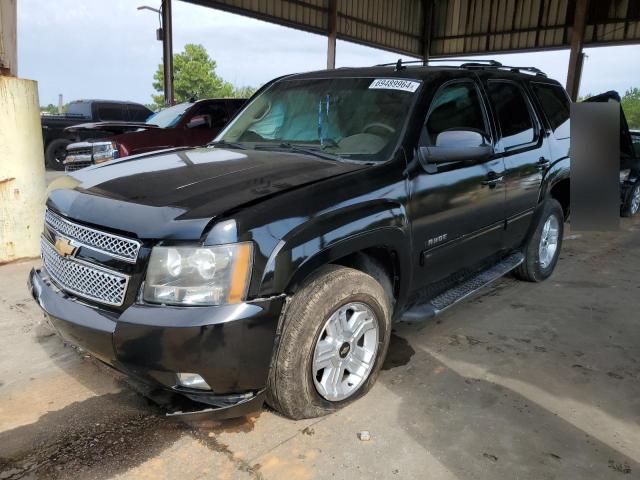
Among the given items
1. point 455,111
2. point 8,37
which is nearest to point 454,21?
point 8,37

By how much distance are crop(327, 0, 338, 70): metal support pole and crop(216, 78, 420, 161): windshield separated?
1405 cm

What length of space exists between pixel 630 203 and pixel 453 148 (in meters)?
6.90

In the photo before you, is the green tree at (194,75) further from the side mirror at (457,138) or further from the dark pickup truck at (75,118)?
the side mirror at (457,138)

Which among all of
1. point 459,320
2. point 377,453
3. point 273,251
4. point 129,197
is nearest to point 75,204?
point 129,197

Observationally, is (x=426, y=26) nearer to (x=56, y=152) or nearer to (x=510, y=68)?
(x=56, y=152)

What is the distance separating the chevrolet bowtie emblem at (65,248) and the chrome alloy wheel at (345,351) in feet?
4.00

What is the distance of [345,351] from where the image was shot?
262cm

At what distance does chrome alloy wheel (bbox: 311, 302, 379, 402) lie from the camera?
2521 millimetres

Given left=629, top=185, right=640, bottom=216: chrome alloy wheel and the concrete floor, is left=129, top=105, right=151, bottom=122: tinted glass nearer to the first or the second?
the concrete floor

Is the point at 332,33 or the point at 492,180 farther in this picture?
the point at 332,33

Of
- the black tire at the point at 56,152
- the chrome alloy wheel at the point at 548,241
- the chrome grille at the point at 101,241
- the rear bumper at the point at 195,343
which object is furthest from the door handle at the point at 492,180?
the black tire at the point at 56,152

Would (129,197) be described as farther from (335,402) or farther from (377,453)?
(377,453)

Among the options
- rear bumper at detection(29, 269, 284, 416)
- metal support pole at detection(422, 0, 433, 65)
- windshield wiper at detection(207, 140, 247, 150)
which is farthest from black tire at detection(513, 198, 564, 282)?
metal support pole at detection(422, 0, 433, 65)

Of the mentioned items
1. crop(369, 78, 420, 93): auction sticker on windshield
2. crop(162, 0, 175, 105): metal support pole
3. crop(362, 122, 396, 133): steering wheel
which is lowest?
crop(362, 122, 396, 133): steering wheel
